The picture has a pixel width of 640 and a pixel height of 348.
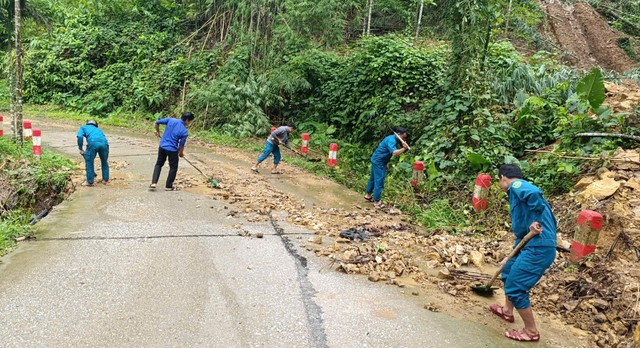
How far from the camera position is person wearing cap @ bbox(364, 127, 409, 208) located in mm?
8414

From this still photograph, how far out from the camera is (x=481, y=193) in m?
7.74

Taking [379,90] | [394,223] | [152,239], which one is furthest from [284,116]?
[152,239]

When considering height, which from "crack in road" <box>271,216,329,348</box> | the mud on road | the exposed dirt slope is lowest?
"crack in road" <box>271,216,329,348</box>

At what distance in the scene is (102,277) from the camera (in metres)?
4.89

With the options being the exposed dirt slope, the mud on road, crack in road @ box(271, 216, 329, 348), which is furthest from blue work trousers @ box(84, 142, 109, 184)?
the exposed dirt slope

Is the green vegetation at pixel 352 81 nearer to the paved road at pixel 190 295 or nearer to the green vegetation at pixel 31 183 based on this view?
the paved road at pixel 190 295

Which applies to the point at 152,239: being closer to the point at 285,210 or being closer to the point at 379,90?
the point at 285,210

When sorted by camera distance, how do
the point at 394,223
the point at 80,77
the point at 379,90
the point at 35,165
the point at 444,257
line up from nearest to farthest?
the point at 444,257, the point at 394,223, the point at 35,165, the point at 379,90, the point at 80,77

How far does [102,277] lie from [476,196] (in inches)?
239

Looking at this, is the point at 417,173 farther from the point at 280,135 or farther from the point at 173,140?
the point at 173,140

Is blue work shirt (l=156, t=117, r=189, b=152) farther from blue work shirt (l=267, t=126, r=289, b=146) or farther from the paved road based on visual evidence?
blue work shirt (l=267, t=126, r=289, b=146)

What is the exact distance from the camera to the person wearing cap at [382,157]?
8.41 meters

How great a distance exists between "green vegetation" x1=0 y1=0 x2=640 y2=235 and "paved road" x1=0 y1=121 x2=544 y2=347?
3.23m

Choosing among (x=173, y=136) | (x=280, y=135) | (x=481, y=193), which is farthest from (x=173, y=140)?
(x=481, y=193)
